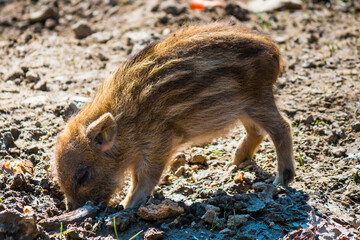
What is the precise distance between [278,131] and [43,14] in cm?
503

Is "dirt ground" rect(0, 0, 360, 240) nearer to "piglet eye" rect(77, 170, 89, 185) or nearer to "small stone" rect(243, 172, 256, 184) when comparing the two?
→ "small stone" rect(243, 172, 256, 184)

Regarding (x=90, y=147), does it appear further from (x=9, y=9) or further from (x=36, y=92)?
(x=9, y=9)

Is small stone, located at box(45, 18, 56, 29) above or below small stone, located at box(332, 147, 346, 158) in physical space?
above

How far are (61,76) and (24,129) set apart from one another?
4.75 ft

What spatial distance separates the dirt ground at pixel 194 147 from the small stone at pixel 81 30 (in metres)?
0.02

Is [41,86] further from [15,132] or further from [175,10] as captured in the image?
[175,10]

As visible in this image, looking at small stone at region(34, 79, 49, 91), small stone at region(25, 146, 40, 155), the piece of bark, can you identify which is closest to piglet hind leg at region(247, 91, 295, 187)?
the piece of bark

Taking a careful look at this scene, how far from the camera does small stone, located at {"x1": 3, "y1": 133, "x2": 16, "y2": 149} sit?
17.4 ft

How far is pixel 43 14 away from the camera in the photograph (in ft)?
28.0

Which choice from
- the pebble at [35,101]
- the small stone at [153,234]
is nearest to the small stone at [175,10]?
the pebble at [35,101]

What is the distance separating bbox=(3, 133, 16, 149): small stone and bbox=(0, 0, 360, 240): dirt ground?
0.01m

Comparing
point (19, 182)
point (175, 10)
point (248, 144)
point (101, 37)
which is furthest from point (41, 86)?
point (175, 10)

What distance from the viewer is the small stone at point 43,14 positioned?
27.9 ft

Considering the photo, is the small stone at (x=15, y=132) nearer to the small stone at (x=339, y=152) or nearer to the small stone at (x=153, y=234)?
the small stone at (x=153, y=234)
